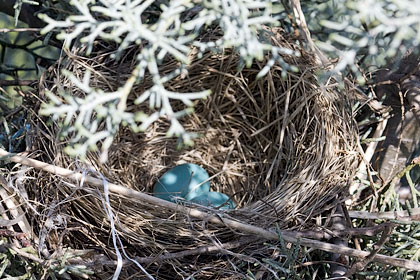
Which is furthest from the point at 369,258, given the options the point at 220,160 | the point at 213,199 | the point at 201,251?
the point at 220,160

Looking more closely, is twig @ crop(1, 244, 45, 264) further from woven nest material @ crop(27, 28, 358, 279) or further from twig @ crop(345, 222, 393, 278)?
twig @ crop(345, 222, 393, 278)

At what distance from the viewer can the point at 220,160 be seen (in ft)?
6.40

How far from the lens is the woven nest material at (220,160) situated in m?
1.33

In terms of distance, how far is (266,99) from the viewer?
1769 millimetres

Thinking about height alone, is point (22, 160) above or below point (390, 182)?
above

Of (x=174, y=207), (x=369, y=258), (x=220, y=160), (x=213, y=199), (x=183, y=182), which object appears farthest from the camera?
(x=220, y=160)

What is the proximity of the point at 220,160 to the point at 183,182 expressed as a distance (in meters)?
0.24

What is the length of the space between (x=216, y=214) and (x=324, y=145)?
367 millimetres

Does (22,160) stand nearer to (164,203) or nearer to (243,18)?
(164,203)

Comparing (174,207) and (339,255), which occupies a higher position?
(174,207)

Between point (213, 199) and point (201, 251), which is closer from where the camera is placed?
point (201, 251)

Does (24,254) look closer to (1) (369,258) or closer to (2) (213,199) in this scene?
(2) (213,199)

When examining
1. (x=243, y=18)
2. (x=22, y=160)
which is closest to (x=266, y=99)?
(x=22, y=160)

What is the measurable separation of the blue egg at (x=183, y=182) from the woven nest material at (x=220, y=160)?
10 centimetres
